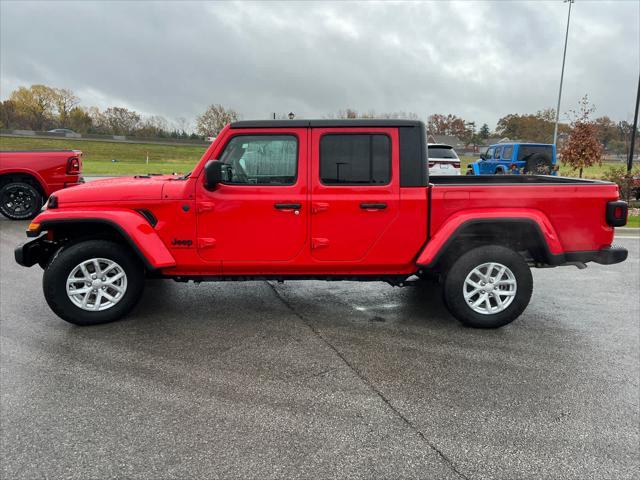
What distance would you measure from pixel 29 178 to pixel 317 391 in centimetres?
947

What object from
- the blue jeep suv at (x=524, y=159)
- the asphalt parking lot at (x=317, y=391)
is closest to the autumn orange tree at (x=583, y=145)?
the blue jeep suv at (x=524, y=159)

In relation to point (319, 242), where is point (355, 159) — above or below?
above

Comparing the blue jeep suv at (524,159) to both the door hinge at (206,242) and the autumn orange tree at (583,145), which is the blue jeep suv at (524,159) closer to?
the autumn orange tree at (583,145)

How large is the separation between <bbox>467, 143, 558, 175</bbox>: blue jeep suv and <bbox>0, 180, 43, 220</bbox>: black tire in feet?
52.5

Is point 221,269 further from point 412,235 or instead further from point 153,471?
point 153,471

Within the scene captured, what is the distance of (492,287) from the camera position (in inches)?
177

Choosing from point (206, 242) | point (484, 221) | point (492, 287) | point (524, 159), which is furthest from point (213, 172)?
point (524, 159)

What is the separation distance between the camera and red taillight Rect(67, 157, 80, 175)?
1038cm

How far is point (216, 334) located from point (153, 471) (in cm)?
193

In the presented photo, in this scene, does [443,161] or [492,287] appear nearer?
[492,287]

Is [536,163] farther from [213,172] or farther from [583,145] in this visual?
[213,172]

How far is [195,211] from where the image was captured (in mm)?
4445

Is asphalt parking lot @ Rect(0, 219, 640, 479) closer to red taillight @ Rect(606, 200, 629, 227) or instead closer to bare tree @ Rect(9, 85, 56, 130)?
red taillight @ Rect(606, 200, 629, 227)

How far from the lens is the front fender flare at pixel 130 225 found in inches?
171
